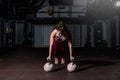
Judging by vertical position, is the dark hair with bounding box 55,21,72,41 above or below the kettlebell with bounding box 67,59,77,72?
above

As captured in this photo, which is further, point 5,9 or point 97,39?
point 97,39

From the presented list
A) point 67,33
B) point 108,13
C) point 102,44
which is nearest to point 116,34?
point 102,44

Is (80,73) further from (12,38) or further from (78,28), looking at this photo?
(78,28)

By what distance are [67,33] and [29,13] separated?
10.1 m

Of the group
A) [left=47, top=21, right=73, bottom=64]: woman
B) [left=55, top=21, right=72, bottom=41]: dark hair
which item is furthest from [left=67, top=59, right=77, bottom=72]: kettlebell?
[left=55, top=21, right=72, bottom=41]: dark hair

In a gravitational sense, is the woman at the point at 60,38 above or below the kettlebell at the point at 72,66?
above

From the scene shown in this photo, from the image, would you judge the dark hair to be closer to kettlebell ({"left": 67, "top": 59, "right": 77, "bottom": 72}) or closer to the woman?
the woman

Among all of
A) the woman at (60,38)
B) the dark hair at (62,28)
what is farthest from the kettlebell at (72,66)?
the dark hair at (62,28)

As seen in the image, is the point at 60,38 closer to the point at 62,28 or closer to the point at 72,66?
the point at 62,28

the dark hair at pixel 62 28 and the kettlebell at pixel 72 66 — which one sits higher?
the dark hair at pixel 62 28

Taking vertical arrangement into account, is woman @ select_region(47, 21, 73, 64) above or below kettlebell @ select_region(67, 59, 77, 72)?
above

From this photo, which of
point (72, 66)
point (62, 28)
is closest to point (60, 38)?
point (62, 28)

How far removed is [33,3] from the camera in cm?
1073

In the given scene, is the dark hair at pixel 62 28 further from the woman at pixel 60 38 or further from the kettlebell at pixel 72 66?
the kettlebell at pixel 72 66
